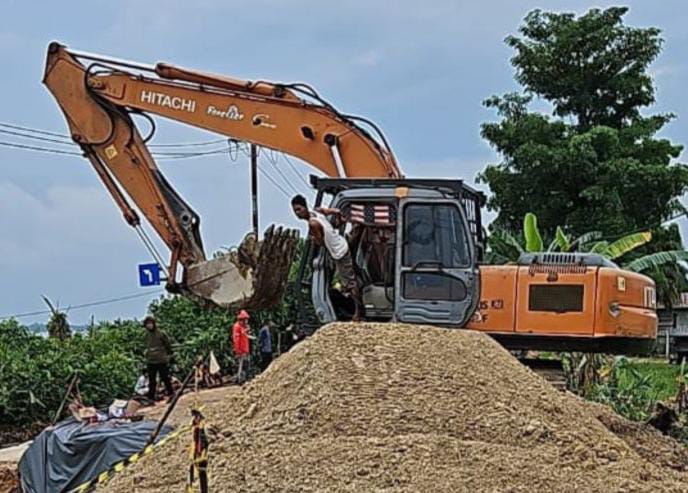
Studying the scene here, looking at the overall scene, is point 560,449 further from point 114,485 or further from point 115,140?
point 115,140

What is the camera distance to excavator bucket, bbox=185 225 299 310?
380 inches

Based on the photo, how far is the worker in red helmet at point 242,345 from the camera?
52.2 ft

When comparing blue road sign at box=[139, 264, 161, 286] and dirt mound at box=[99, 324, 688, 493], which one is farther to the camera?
blue road sign at box=[139, 264, 161, 286]

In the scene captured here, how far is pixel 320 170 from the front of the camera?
1001 cm

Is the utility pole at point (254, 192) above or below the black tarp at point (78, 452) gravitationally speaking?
above

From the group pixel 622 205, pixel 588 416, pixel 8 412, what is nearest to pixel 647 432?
pixel 588 416

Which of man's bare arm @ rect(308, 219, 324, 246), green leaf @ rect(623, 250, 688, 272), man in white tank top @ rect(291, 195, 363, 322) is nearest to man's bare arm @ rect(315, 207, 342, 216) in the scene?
man in white tank top @ rect(291, 195, 363, 322)

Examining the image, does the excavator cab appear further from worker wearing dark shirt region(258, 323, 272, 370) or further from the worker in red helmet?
worker wearing dark shirt region(258, 323, 272, 370)

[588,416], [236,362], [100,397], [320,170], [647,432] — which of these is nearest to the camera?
[588,416]

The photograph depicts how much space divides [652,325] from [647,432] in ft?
3.53

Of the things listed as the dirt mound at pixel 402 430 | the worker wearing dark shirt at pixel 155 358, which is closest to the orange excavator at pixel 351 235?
the dirt mound at pixel 402 430

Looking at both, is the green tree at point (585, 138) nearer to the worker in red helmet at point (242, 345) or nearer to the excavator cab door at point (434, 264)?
the worker in red helmet at point (242, 345)

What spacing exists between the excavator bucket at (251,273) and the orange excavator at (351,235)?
12mm

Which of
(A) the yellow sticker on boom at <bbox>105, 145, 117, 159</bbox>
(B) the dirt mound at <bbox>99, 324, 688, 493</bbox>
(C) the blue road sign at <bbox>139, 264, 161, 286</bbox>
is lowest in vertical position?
(B) the dirt mound at <bbox>99, 324, 688, 493</bbox>
